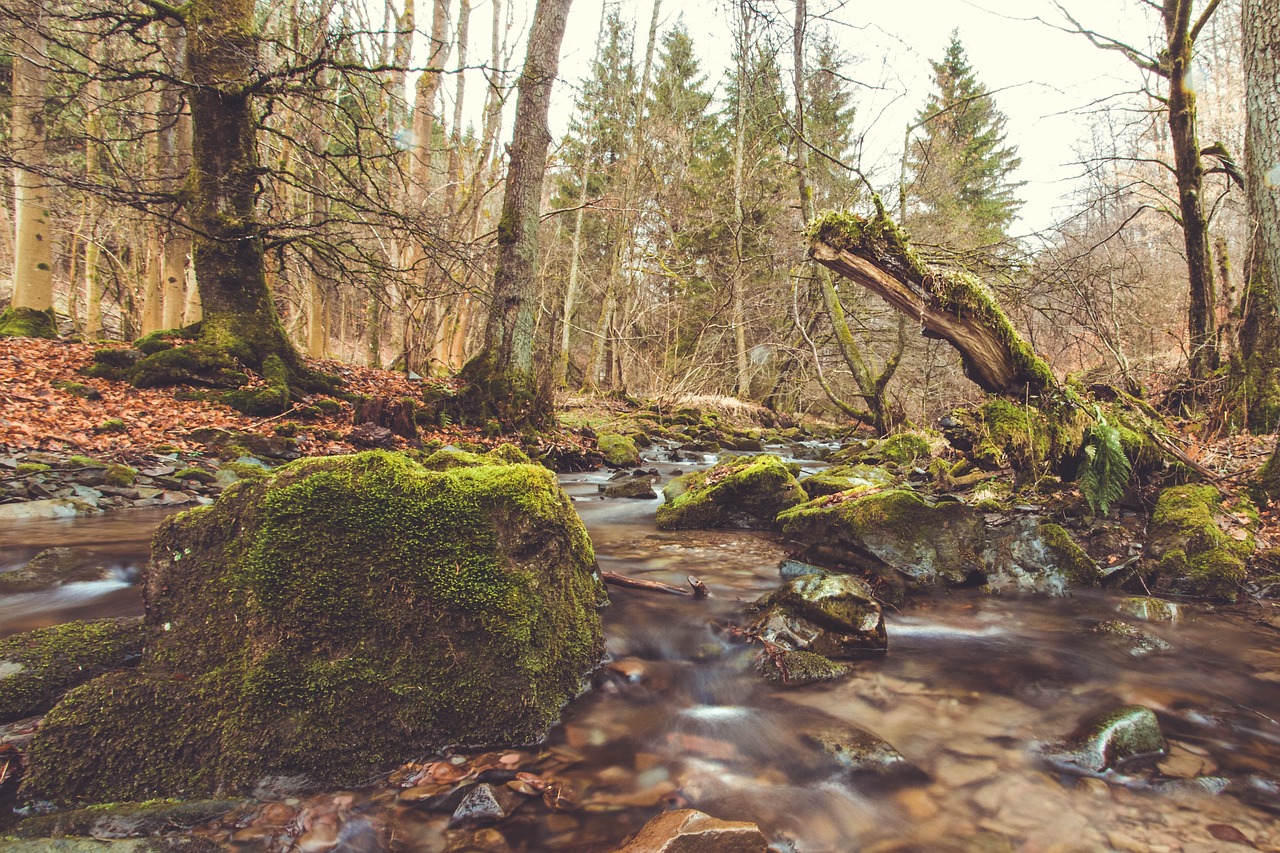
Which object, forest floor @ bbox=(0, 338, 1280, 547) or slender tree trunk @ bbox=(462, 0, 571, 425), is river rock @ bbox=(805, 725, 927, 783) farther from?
slender tree trunk @ bbox=(462, 0, 571, 425)

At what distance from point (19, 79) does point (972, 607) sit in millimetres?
18285

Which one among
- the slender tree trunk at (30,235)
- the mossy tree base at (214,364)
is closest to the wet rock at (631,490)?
the mossy tree base at (214,364)

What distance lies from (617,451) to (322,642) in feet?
27.2

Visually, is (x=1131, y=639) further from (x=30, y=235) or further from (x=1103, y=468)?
(x=30, y=235)

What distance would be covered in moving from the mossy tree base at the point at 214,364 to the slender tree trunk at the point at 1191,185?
475 inches

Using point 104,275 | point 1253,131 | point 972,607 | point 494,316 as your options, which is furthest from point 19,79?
point 1253,131

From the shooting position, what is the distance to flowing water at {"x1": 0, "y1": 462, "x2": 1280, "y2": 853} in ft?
6.04

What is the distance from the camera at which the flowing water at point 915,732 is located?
1.84 metres

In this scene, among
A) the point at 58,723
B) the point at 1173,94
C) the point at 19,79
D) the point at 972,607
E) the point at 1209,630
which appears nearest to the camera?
the point at 58,723

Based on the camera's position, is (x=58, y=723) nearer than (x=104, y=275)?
Yes

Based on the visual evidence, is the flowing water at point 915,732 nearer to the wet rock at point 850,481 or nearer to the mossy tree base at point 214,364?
the wet rock at point 850,481

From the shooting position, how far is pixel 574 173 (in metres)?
24.1

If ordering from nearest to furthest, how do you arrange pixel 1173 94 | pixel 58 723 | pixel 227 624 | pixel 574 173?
1. pixel 58 723
2. pixel 227 624
3. pixel 1173 94
4. pixel 574 173

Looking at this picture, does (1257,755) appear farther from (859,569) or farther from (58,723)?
(58,723)
